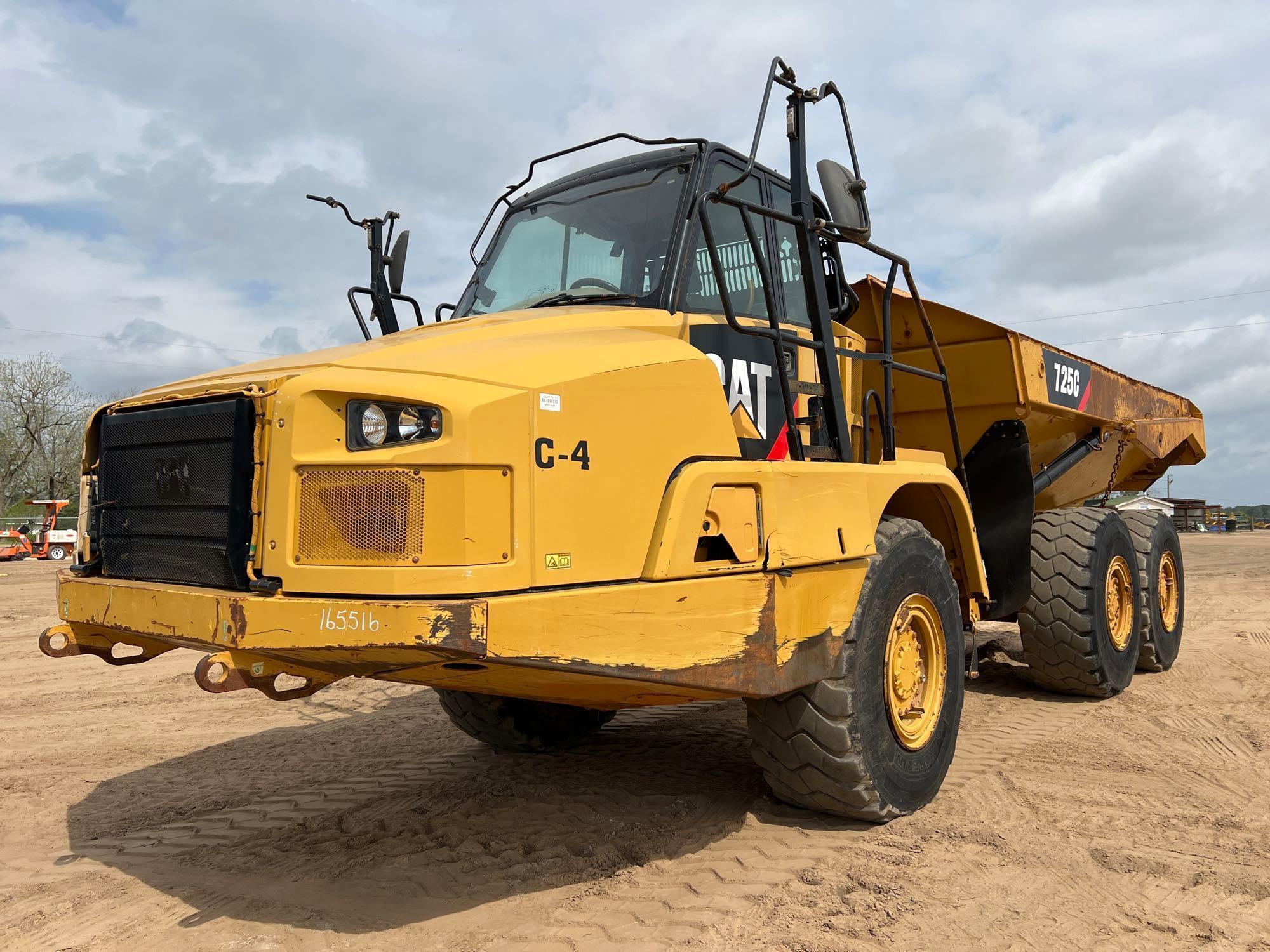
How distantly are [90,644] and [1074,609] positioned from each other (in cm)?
553

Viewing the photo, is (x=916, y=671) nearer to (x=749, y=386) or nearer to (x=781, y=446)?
(x=781, y=446)

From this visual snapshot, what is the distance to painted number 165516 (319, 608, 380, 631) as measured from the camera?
276cm

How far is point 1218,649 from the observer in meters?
8.90

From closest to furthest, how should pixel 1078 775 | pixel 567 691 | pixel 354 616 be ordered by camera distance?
pixel 354 616, pixel 567 691, pixel 1078 775

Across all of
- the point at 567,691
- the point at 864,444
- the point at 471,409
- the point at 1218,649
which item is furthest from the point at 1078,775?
the point at 1218,649

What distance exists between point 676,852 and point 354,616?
5.89ft

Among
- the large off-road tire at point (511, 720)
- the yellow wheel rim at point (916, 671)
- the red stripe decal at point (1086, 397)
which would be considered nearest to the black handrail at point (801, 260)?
the yellow wheel rim at point (916, 671)

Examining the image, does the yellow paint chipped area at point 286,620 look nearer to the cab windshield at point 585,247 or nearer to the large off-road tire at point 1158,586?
the cab windshield at point 585,247

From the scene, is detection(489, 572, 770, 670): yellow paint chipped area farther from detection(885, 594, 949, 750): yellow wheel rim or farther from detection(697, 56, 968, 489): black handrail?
detection(885, 594, 949, 750): yellow wheel rim

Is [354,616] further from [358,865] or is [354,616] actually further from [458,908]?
[358,865]

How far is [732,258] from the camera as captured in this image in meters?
4.37

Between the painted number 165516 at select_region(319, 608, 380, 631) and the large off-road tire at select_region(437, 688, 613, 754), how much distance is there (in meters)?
2.64

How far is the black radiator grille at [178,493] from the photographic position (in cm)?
309

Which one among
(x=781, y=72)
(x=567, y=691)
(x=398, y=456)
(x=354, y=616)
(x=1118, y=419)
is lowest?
(x=567, y=691)
